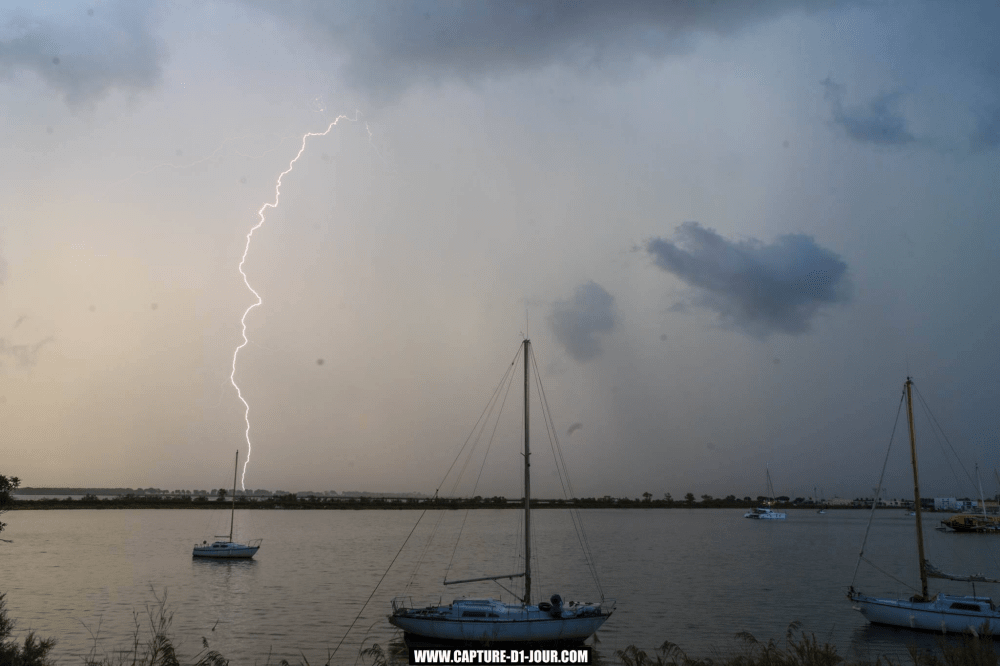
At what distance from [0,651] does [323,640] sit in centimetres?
2752

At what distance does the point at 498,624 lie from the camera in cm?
3466

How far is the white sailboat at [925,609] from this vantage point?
41219mm

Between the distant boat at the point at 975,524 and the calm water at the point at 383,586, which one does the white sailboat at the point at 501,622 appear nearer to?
the calm water at the point at 383,586

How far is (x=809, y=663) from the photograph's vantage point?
1396 centimetres

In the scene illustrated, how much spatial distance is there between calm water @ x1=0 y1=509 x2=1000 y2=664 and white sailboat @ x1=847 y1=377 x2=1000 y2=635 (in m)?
1.17

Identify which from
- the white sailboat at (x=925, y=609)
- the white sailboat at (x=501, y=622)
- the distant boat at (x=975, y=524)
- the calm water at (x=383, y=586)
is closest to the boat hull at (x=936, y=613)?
the white sailboat at (x=925, y=609)

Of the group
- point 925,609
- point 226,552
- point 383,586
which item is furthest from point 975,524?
point 226,552

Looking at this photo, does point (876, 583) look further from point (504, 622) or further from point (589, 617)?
point (504, 622)

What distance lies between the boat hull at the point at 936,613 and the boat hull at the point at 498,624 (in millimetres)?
22236

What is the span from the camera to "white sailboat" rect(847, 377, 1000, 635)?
41219 millimetres

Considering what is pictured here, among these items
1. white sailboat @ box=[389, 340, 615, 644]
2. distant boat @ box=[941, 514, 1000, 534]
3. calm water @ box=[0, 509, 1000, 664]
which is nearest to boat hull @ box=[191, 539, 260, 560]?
calm water @ box=[0, 509, 1000, 664]

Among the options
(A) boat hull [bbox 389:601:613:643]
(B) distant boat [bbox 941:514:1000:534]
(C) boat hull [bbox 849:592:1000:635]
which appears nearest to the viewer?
(A) boat hull [bbox 389:601:613:643]

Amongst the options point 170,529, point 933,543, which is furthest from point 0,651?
point 933,543

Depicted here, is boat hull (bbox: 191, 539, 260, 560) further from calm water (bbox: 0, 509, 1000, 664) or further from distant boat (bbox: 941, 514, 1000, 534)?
distant boat (bbox: 941, 514, 1000, 534)
